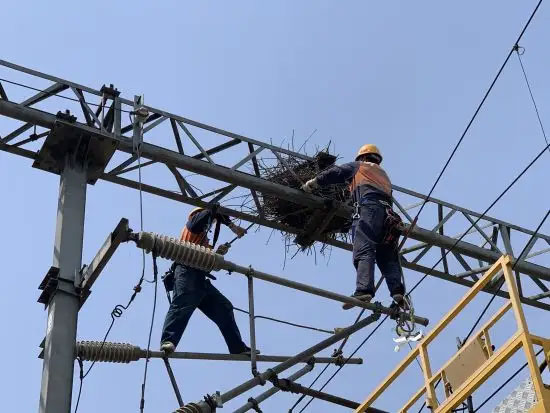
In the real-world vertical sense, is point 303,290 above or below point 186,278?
below

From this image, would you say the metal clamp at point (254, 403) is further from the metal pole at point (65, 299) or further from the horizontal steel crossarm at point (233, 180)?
the horizontal steel crossarm at point (233, 180)

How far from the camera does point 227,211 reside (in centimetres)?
1202

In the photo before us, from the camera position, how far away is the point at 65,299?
30.0 ft

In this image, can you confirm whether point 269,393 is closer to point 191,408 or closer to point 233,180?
point 191,408

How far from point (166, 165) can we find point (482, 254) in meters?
3.99

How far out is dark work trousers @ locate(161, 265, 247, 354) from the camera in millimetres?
11039

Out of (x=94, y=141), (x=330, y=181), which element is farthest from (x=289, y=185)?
(x=94, y=141)

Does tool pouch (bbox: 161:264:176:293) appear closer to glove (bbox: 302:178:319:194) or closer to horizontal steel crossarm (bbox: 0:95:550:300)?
horizontal steel crossarm (bbox: 0:95:550:300)

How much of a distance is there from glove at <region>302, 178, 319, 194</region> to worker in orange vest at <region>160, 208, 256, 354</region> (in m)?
0.76

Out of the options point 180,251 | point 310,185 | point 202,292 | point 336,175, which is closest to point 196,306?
point 202,292

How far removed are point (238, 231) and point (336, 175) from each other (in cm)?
118

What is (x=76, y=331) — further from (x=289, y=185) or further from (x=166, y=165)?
(x=289, y=185)

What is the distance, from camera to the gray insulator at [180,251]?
8.91m

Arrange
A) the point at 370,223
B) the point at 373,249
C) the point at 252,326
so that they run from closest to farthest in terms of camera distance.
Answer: the point at 252,326 → the point at 373,249 → the point at 370,223
